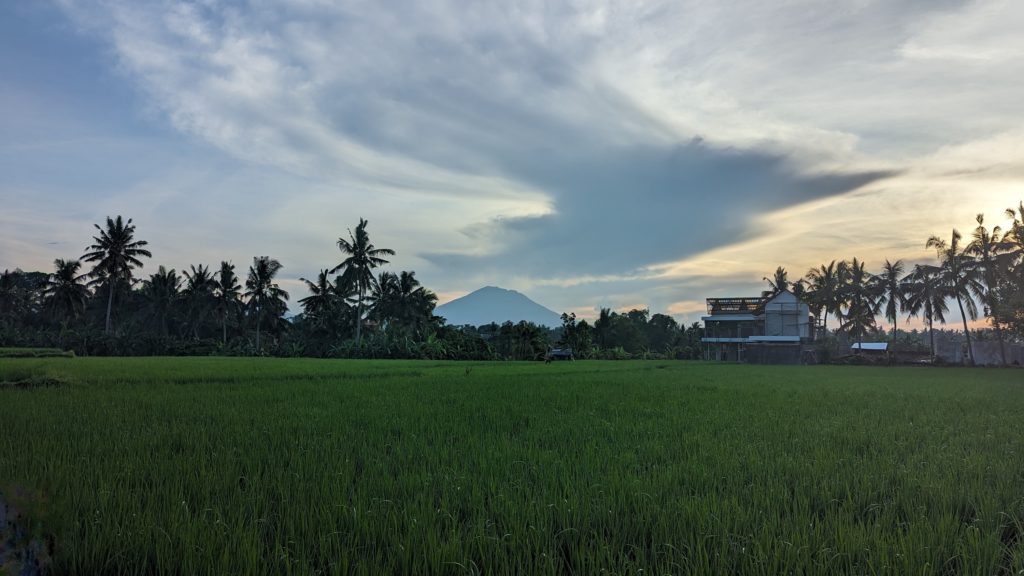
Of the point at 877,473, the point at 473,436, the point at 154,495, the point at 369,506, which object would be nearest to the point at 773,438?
the point at 877,473

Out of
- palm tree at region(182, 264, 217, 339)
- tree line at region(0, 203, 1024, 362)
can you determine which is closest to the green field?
tree line at region(0, 203, 1024, 362)

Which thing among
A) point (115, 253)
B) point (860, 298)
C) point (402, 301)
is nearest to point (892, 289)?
point (860, 298)

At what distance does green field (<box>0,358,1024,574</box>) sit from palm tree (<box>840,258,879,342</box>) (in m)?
42.2

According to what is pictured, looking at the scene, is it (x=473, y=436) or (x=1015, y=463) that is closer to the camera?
(x=1015, y=463)

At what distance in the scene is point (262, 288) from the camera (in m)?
43.1

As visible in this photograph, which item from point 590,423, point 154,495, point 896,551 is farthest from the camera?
point 590,423

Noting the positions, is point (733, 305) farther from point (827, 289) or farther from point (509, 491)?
point (509, 491)

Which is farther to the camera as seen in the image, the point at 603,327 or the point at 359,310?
the point at 603,327

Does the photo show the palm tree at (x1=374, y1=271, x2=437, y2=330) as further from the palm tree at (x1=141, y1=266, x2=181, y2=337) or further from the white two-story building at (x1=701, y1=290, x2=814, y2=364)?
the white two-story building at (x1=701, y1=290, x2=814, y2=364)

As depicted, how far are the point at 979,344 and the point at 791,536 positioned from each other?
46.4m

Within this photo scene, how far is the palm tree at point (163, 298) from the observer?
4619 centimetres

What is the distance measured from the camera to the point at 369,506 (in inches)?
121

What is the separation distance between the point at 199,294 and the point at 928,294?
190 feet

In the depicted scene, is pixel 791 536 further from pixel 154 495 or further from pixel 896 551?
pixel 154 495
